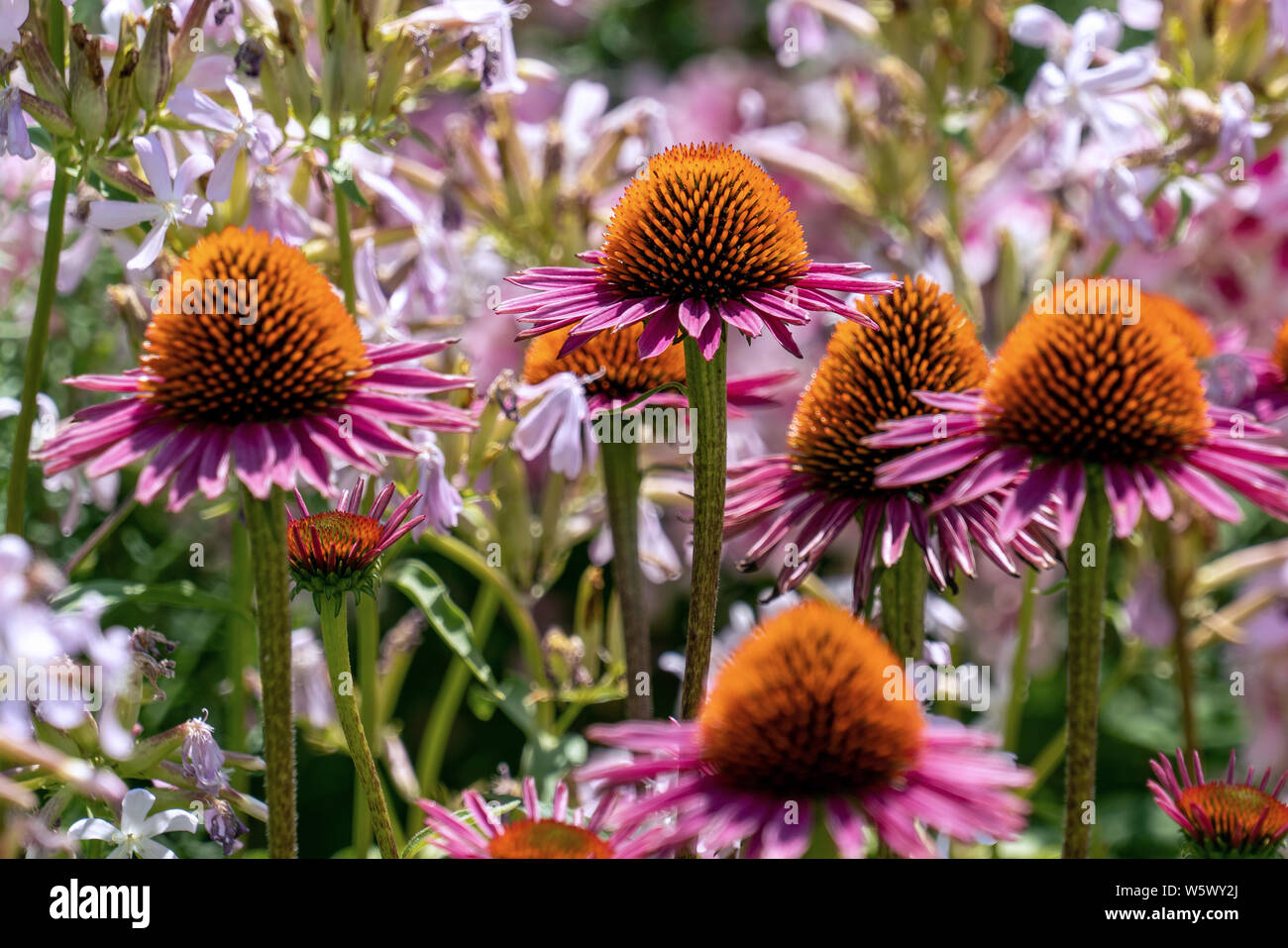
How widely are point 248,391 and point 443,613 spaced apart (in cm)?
45

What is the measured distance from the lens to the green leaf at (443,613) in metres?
1.28

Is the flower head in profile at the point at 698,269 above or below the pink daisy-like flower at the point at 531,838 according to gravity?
above

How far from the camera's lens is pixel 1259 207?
92.6 inches

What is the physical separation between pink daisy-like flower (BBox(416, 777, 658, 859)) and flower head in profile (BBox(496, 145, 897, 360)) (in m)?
0.36

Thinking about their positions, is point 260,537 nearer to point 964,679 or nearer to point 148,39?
point 148,39

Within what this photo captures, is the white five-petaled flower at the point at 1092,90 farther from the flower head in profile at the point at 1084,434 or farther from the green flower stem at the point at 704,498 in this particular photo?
the green flower stem at the point at 704,498

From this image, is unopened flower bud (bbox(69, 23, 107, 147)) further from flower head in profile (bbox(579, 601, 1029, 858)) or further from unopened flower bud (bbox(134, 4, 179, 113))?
flower head in profile (bbox(579, 601, 1029, 858))

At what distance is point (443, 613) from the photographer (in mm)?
1357

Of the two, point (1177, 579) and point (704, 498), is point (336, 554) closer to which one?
point (704, 498)

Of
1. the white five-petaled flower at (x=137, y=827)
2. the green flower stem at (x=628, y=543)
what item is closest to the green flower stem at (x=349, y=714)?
the white five-petaled flower at (x=137, y=827)

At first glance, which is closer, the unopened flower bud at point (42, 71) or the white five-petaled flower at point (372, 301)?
the unopened flower bud at point (42, 71)

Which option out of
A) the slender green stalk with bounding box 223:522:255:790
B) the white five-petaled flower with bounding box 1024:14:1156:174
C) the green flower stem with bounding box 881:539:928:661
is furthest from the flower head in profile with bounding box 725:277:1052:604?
the slender green stalk with bounding box 223:522:255:790

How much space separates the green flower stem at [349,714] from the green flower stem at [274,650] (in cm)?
7
